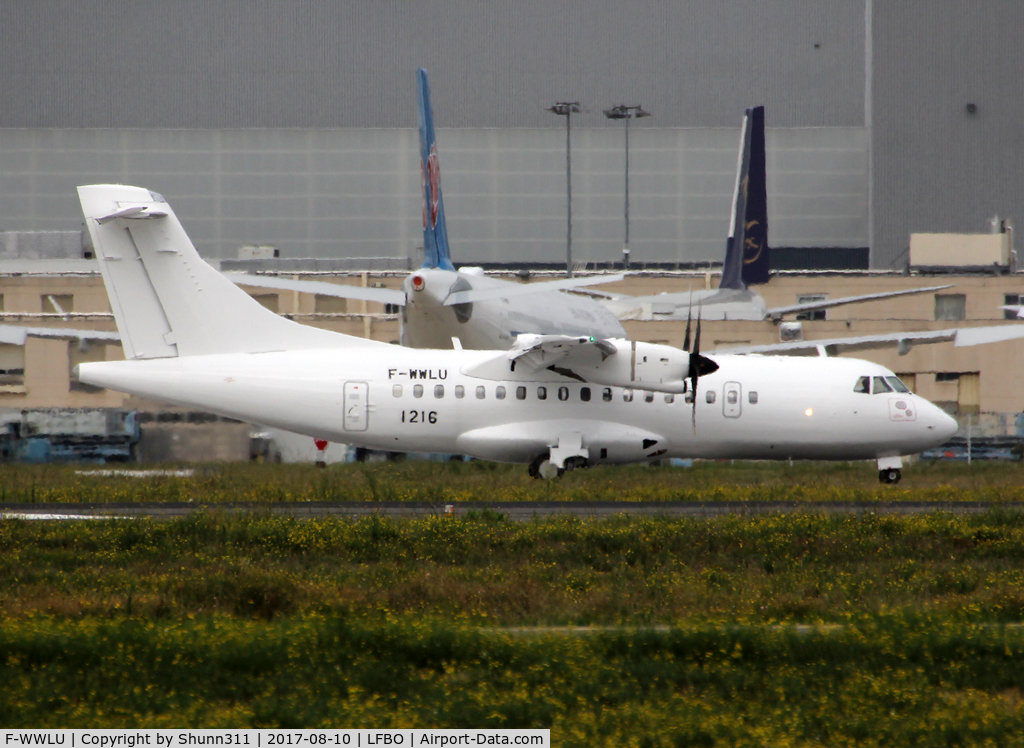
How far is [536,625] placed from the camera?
39.8 ft

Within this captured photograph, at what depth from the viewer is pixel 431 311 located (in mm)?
32531

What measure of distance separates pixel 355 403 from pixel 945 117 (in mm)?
59335

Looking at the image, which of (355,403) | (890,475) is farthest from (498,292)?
(890,475)

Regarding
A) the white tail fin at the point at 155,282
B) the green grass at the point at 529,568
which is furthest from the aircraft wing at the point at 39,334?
the green grass at the point at 529,568

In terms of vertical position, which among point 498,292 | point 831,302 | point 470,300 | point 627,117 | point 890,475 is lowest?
point 890,475

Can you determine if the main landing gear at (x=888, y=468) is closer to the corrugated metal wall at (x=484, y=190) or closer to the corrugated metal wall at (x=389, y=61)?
the corrugated metal wall at (x=484, y=190)

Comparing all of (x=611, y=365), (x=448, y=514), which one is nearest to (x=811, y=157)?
(x=611, y=365)

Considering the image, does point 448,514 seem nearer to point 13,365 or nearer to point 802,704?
point 802,704

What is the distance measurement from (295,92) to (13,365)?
4522 centimetres
